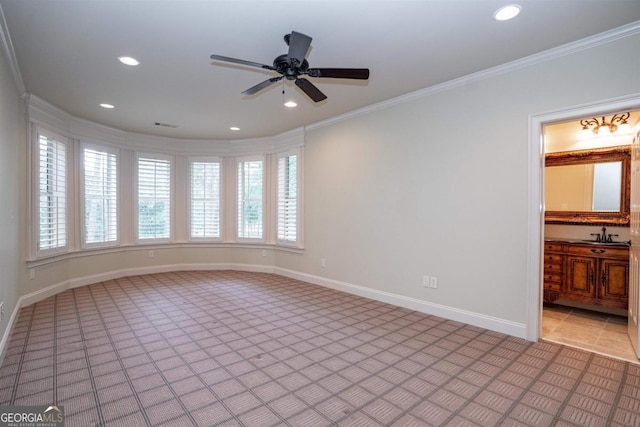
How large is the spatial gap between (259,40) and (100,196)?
445 cm

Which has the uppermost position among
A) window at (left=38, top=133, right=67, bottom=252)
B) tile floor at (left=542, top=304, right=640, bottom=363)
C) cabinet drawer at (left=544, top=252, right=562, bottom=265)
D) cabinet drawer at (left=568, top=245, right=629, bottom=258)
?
window at (left=38, top=133, right=67, bottom=252)

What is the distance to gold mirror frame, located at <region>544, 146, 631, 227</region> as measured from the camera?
165 inches

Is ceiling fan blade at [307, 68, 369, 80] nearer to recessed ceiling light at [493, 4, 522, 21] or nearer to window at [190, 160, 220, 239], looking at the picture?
recessed ceiling light at [493, 4, 522, 21]

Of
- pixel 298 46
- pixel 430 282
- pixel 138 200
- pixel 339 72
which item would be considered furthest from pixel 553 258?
pixel 138 200

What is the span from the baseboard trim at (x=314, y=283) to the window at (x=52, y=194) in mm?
669

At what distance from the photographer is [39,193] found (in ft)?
14.3

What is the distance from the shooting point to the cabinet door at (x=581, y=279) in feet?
13.4

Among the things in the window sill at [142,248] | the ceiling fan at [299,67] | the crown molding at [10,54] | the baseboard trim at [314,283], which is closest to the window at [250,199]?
the window sill at [142,248]

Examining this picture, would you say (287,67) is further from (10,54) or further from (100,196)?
(100,196)

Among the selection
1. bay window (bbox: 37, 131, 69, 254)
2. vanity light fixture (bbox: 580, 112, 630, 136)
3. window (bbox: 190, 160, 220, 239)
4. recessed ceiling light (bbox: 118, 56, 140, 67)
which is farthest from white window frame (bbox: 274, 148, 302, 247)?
vanity light fixture (bbox: 580, 112, 630, 136)

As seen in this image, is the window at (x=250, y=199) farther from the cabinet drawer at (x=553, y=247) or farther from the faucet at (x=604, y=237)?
the faucet at (x=604, y=237)

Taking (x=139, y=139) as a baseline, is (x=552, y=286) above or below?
below

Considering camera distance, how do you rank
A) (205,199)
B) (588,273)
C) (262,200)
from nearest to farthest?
(588,273)
(262,200)
(205,199)

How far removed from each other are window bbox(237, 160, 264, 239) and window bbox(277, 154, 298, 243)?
20.3 inches
